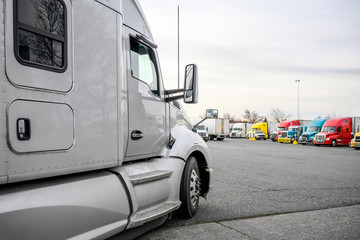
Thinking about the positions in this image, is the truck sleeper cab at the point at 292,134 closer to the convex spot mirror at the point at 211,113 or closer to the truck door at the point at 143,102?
the convex spot mirror at the point at 211,113

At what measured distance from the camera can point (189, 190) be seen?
4.22 metres

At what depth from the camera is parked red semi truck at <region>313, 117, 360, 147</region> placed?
27656mm

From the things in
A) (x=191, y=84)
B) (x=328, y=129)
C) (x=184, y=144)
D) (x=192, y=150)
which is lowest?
(x=328, y=129)

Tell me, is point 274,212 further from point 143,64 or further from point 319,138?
point 319,138

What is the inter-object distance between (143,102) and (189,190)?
1.50m

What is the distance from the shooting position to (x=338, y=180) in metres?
7.85

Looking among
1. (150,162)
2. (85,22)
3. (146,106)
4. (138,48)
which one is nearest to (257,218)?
(150,162)

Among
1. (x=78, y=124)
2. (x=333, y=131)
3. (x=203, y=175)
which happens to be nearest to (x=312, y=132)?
(x=333, y=131)

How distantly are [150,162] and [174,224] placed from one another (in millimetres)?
1004

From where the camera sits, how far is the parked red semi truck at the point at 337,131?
90.7ft

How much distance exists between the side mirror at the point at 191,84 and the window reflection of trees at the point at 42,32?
1.90 m

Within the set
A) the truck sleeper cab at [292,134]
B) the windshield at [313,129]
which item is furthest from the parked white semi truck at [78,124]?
the truck sleeper cab at [292,134]

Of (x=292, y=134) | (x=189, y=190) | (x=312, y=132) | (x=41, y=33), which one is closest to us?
(x=41, y=33)

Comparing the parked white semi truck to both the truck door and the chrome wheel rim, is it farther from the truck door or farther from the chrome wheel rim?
the chrome wheel rim
